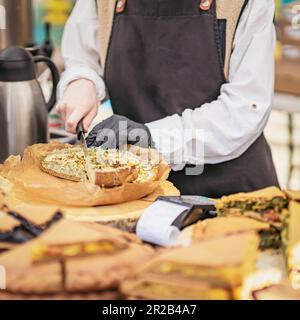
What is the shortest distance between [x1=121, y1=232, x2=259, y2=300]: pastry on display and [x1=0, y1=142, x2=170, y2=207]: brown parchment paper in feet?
1.26

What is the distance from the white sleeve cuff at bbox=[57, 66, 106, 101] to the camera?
6.34 feet

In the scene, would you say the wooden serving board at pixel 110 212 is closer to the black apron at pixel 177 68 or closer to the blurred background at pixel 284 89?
the black apron at pixel 177 68

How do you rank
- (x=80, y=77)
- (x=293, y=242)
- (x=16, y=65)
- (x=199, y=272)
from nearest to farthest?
1. (x=199, y=272)
2. (x=293, y=242)
3. (x=16, y=65)
4. (x=80, y=77)

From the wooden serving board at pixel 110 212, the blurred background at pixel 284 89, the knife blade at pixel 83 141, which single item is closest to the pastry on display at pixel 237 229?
the wooden serving board at pixel 110 212

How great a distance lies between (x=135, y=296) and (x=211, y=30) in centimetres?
111

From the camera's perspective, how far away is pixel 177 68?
1.89 meters

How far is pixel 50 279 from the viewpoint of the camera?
914 millimetres

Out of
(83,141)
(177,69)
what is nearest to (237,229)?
(83,141)

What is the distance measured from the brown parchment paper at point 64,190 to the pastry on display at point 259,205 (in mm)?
214

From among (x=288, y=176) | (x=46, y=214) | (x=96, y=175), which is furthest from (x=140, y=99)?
(x=288, y=176)

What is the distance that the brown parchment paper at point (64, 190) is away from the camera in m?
1.28

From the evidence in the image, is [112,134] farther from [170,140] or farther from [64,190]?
[64,190]

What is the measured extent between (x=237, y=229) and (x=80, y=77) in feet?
3.65
